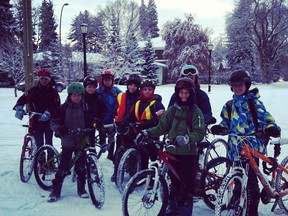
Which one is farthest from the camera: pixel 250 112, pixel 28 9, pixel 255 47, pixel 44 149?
pixel 255 47

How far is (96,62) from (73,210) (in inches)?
1577

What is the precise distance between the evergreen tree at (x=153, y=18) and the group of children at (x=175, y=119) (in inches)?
3342

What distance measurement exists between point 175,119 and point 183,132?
0.62 ft

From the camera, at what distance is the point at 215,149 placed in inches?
223

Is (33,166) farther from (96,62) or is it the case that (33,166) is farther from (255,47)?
(255,47)

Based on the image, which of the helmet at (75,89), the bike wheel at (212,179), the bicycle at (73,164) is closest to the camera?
the bike wheel at (212,179)

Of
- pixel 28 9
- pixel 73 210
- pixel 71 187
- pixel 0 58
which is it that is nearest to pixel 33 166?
pixel 71 187

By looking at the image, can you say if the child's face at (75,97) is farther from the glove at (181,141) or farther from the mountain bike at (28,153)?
the glove at (181,141)

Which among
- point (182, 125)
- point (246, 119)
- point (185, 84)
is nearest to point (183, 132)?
point (182, 125)

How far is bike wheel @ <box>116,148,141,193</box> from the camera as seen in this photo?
523cm

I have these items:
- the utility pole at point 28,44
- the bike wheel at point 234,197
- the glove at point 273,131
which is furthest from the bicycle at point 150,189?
the utility pole at point 28,44

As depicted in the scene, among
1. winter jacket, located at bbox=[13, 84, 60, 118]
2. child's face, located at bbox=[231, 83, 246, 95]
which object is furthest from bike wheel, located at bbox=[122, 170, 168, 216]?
winter jacket, located at bbox=[13, 84, 60, 118]

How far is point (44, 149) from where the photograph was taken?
552 cm

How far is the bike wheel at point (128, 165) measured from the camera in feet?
17.1
